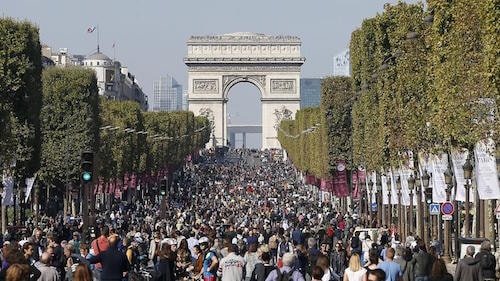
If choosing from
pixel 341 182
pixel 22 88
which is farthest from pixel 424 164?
pixel 341 182

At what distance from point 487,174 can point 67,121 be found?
46.7 metres

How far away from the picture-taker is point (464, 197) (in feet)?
151

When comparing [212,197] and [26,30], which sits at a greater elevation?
[26,30]

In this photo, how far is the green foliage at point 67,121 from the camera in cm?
7944

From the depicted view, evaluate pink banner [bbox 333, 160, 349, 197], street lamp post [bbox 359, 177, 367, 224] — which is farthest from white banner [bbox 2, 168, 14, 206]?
pink banner [bbox 333, 160, 349, 197]

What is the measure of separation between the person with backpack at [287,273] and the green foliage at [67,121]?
49.6 m

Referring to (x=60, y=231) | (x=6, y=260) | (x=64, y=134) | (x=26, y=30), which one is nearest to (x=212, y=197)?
(x=64, y=134)

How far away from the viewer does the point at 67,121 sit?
82375 mm

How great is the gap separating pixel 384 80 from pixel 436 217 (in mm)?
5636

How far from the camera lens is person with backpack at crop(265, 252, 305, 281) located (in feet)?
91.0

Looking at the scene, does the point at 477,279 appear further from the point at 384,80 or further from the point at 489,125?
the point at 384,80

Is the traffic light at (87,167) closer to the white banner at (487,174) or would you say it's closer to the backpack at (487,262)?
the backpack at (487,262)

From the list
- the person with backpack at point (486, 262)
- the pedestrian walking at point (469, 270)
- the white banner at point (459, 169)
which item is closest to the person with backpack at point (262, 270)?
the pedestrian walking at point (469, 270)

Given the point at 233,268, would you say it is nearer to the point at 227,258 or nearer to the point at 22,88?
the point at 227,258
